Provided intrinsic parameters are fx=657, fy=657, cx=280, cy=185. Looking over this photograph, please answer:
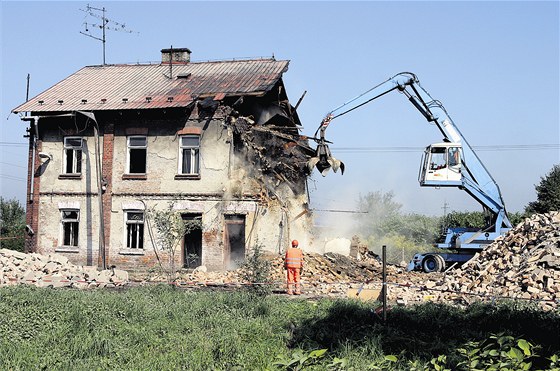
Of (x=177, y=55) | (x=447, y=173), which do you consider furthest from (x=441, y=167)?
(x=177, y=55)

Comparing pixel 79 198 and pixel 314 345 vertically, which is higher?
pixel 79 198

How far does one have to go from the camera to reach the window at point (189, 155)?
27078 mm

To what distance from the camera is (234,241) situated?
87.0ft

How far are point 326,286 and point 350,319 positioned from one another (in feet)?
26.2

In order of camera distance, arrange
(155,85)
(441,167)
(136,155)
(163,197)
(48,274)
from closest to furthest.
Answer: (48,274) < (441,167) < (163,197) < (136,155) < (155,85)

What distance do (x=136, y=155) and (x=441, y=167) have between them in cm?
1279

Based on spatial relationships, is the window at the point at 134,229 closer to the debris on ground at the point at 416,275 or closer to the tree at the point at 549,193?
the debris on ground at the point at 416,275

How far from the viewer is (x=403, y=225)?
4872 cm

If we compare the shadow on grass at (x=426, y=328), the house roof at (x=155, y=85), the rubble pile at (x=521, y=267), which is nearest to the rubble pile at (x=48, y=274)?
the house roof at (x=155, y=85)

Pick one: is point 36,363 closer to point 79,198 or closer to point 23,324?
point 23,324

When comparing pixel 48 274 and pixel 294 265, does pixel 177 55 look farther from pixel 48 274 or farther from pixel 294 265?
pixel 294 265

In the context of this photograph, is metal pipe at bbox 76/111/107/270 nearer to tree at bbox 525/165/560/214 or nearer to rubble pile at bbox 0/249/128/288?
rubble pile at bbox 0/249/128/288

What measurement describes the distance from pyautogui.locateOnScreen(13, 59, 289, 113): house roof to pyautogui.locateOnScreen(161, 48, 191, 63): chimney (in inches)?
18.1

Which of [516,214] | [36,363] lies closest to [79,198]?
[36,363]
